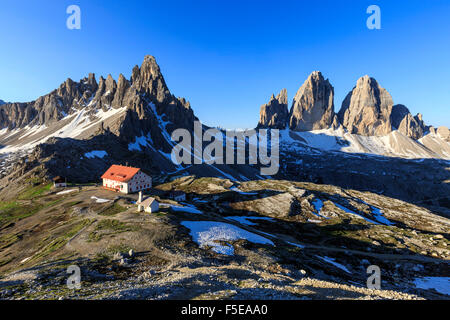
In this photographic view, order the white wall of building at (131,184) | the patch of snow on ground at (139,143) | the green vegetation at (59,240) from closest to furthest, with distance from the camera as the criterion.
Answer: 1. the green vegetation at (59,240)
2. the white wall of building at (131,184)
3. the patch of snow on ground at (139,143)

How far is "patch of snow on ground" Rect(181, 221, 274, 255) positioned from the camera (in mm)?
30172

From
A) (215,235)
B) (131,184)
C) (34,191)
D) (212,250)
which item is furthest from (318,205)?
(34,191)

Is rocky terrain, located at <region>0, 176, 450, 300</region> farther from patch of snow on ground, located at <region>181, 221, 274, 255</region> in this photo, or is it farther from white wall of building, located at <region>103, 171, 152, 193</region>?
white wall of building, located at <region>103, 171, 152, 193</region>

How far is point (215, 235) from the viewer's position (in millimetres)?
33969

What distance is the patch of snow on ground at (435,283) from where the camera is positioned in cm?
3163

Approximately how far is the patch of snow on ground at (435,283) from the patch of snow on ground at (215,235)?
80.8 ft

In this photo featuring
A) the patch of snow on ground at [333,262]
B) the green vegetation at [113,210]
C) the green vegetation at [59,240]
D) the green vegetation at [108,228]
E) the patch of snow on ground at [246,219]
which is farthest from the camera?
the patch of snow on ground at [246,219]

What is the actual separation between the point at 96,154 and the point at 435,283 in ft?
442

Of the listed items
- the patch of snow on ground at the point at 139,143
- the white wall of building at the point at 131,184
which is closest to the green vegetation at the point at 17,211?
the white wall of building at the point at 131,184

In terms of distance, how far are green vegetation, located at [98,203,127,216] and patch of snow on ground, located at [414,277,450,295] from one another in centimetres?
5673

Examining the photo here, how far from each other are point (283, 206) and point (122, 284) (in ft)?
197

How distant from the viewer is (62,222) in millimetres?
40250

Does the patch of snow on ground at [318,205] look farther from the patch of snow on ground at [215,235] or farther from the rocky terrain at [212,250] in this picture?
the patch of snow on ground at [215,235]

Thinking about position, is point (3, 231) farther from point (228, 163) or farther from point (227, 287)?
point (228, 163)
